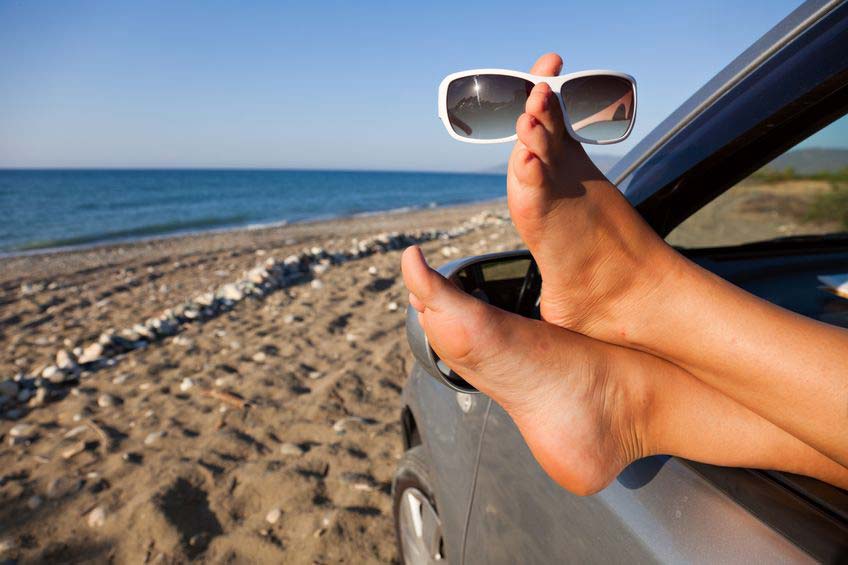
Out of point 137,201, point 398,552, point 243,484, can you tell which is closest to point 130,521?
point 243,484

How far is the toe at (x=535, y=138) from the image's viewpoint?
95 centimetres

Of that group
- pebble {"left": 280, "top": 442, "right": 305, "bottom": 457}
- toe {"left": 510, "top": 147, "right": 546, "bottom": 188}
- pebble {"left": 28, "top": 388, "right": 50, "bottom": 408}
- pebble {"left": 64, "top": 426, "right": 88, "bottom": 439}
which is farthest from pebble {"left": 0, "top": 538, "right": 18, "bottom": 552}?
toe {"left": 510, "top": 147, "right": 546, "bottom": 188}

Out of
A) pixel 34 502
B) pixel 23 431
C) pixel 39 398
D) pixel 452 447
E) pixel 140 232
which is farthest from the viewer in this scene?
pixel 140 232

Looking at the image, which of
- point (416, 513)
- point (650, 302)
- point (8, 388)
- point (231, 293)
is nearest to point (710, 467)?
point (650, 302)

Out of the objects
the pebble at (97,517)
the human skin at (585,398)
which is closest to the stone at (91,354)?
the pebble at (97,517)

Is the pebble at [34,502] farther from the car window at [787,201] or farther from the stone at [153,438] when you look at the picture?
the car window at [787,201]

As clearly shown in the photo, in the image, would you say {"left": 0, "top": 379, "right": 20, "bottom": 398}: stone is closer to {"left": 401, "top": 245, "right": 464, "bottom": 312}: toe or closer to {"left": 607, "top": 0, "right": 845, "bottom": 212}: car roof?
{"left": 401, "top": 245, "right": 464, "bottom": 312}: toe

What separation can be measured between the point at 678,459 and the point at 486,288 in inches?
22.4

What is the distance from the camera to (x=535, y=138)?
3.13 ft

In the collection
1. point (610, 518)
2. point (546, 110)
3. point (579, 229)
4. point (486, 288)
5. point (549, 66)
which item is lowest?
point (610, 518)

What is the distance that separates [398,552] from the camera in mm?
2078

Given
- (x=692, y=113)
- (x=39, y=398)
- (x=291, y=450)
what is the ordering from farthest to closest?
(x=39, y=398) → (x=291, y=450) → (x=692, y=113)

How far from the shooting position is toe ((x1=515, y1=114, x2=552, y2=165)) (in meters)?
0.95

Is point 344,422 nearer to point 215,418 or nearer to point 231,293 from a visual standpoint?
point 215,418
